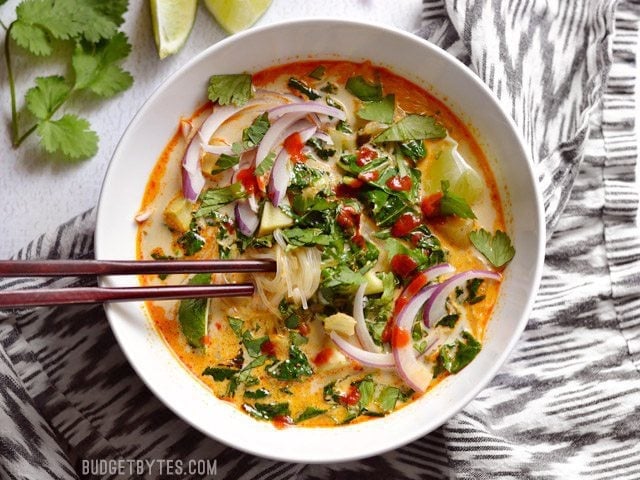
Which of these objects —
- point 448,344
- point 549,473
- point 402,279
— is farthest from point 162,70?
point 549,473

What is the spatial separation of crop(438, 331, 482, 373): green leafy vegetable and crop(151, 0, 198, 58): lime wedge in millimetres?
1790

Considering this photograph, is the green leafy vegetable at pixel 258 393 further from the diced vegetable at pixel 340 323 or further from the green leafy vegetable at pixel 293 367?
the diced vegetable at pixel 340 323

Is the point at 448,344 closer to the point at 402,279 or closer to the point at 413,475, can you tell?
the point at 402,279

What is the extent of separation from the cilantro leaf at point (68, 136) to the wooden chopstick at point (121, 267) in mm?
695

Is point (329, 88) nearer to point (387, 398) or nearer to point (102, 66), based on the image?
point (102, 66)

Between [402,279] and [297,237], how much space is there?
48cm

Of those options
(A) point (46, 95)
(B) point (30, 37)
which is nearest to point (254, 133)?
(A) point (46, 95)

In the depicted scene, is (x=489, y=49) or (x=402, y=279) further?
(x=489, y=49)

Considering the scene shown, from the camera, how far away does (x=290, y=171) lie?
340 centimetres

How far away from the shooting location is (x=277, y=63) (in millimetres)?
3508

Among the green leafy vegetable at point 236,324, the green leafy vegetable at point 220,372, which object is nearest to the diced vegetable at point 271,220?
the green leafy vegetable at point 236,324

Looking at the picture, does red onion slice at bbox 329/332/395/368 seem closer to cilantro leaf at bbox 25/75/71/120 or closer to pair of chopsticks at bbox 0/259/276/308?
pair of chopsticks at bbox 0/259/276/308

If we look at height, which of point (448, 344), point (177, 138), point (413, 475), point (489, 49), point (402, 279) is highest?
point (177, 138)

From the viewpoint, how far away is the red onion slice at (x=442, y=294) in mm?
3363
